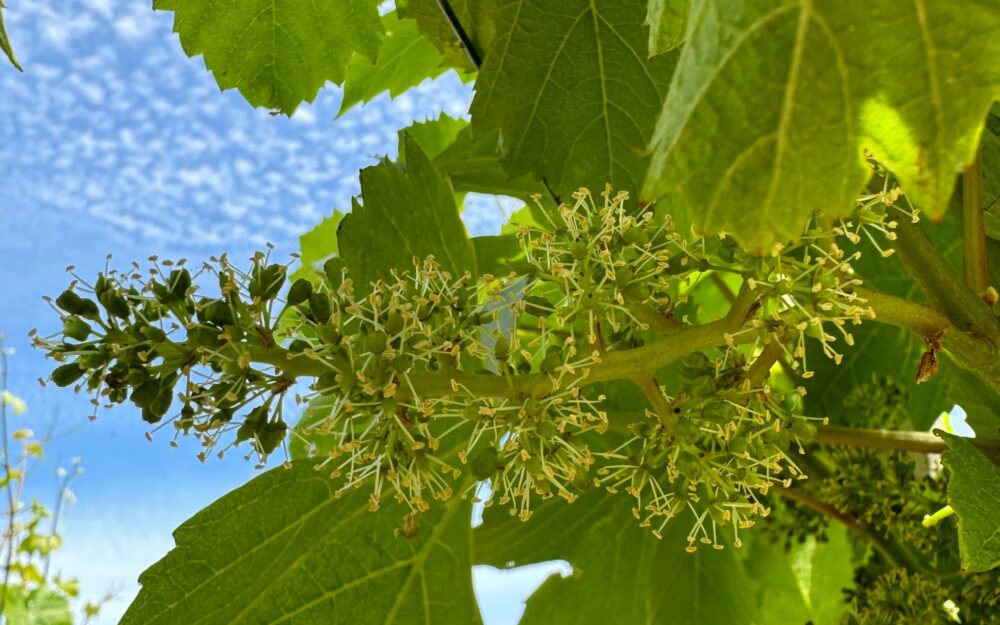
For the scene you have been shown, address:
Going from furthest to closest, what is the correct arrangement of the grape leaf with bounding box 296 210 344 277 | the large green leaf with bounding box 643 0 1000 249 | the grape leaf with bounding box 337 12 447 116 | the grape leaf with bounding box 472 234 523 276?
the grape leaf with bounding box 296 210 344 277 → the grape leaf with bounding box 337 12 447 116 → the grape leaf with bounding box 472 234 523 276 → the large green leaf with bounding box 643 0 1000 249

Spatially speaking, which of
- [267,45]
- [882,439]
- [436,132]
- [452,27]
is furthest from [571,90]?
[436,132]

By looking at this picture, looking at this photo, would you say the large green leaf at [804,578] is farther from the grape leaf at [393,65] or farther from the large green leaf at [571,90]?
the grape leaf at [393,65]

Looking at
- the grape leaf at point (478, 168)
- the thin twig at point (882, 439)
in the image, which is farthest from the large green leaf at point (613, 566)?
the grape leaf at point (478, 168)

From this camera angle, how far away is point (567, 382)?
2.29 ft

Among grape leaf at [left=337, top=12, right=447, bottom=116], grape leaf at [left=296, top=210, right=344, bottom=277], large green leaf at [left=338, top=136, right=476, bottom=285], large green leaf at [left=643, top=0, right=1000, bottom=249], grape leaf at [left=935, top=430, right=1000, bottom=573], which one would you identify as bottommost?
grape leaf at [left=935, top=430, right=1000, bottom=573]

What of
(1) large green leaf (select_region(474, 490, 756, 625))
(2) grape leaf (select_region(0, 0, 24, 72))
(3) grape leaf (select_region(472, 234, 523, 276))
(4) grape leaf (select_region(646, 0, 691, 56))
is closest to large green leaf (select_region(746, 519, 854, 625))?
(1) large green leaf (select_region(474, 490, 756, 625))

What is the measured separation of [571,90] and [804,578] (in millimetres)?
960

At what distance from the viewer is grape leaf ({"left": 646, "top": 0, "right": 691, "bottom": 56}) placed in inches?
22.8

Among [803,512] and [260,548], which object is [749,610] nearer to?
[803,512]

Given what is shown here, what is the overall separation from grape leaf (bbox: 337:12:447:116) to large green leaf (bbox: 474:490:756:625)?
630 millimetres

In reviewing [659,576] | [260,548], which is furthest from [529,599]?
→ [260,548]

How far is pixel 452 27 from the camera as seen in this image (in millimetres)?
1054

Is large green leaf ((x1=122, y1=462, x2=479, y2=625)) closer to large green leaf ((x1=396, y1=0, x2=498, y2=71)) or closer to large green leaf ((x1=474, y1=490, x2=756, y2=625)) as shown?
large green leaf ((x1=474, y1=490, x2=756, y2=625))

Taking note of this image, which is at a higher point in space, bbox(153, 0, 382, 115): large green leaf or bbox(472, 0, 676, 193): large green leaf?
bbox(153, 0, 382, 115): large green leaf
